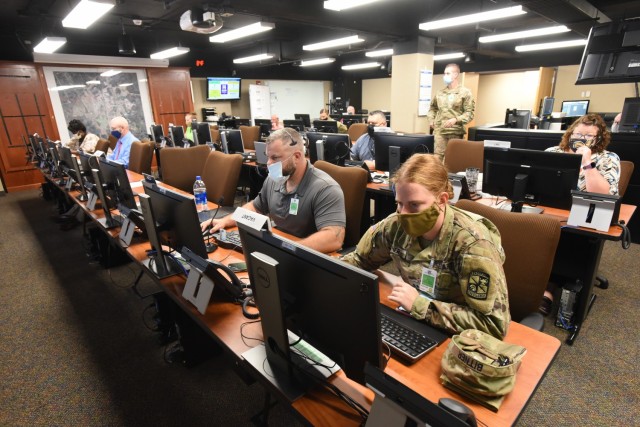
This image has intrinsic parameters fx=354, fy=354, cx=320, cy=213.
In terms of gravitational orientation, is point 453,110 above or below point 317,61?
below

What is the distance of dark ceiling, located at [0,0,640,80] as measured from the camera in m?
4.93

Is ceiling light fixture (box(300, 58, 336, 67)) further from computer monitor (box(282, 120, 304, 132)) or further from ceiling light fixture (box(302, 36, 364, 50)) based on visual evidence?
computer monitor (box(282, 120, 304, 132))

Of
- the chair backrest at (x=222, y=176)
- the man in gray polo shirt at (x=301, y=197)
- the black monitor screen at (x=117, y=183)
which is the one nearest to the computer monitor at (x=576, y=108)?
the chair backrest at (x=222, y=176)

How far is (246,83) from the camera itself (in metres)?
10.8

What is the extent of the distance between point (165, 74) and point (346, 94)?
20.4ft

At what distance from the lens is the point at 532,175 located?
7.13 ft

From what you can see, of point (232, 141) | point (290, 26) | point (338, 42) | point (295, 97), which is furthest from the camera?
point (295, 97)

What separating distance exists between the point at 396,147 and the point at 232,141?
2.96 metres

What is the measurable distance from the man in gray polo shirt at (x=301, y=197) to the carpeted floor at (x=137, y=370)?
0.89m

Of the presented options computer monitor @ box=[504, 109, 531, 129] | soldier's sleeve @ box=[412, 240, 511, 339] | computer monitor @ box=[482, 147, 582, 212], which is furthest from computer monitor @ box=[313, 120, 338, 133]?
soldier's sleeve @ box=[412, 240, 511, 339]

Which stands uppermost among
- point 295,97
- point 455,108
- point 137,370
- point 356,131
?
point 295,97

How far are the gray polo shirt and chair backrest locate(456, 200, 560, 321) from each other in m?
0.83

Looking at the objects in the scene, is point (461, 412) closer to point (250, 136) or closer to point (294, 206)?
point (294, 206)

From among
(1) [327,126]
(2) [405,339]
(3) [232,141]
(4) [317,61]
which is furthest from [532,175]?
(4) [317,61]
